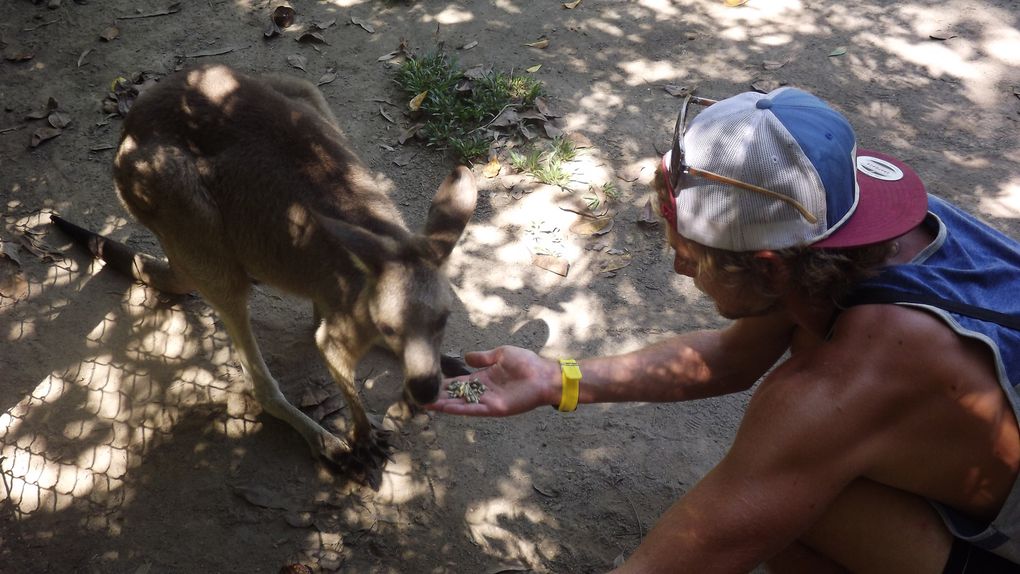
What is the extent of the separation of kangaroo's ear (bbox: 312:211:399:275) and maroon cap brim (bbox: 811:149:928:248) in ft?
5.24

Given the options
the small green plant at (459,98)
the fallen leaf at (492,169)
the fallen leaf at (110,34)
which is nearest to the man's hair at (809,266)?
the fallen leaf at (492,169)

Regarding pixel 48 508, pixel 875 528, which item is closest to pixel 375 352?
pixel 48 508

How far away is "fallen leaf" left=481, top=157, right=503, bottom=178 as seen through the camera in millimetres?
4613

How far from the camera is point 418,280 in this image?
2.96 metres

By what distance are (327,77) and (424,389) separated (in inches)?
121

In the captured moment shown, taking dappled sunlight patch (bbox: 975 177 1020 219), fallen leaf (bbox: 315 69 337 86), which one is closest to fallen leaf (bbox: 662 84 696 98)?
dappled sunlight patch (bbox: 975 177 1020 219)

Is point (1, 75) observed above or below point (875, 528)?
below

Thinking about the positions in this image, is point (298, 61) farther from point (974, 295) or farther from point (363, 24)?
point (974, 295)

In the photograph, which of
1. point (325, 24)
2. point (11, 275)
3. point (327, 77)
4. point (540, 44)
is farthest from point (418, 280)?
point (325, 24)

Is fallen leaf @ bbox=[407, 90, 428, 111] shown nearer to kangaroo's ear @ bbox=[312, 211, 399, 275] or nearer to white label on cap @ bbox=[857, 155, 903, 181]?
kangaroo's ear @ bbox=[312, 211, 399, 275]

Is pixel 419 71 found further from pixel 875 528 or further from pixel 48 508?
pixel 875 528

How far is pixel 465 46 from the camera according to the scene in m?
5.35

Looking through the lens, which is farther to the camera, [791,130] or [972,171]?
[972,171]

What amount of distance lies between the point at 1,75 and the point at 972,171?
6201mm
